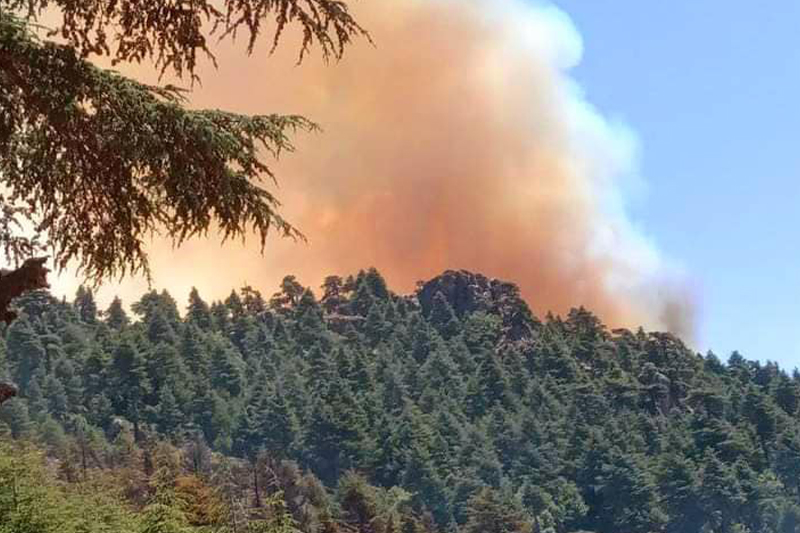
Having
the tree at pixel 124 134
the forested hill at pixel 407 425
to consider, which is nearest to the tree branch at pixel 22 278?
the tree at pixel 124 134

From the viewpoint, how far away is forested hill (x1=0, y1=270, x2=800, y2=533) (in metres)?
122

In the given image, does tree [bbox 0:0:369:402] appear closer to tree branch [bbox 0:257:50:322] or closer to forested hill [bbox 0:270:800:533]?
tree branch [bbox 0:257:50:322]

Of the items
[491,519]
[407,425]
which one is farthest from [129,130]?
[407,425]

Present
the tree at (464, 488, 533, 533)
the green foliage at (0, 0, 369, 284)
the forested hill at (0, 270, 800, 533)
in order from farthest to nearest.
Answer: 1. the forested hill at (0, 270, 800, 533)
2. the tree at (464, 488, 533, 533)
3. the green foliage at (0, 0, 369, 284)

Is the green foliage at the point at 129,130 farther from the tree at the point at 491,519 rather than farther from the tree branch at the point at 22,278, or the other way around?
the tree at the point at 491,519

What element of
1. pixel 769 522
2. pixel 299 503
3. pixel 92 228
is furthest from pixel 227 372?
pixel 92 228

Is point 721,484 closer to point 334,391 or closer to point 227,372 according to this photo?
point 334,391

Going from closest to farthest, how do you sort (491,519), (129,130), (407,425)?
(129,130) → (491,519) → (407,425)

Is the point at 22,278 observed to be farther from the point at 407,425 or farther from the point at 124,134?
the point at 407,425

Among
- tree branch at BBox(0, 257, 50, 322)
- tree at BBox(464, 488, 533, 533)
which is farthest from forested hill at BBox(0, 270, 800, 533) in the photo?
tree branch at BBox(0, 257, 50, 322)

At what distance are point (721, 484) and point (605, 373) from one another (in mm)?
50303

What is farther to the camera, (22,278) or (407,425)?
(407,425)

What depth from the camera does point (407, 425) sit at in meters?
140

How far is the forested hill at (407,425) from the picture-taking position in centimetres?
12156
